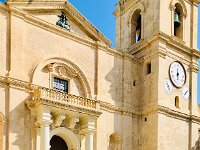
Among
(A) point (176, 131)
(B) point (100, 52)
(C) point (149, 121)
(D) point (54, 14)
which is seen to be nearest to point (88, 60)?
(B) point (100, 52)

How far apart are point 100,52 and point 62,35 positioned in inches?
114

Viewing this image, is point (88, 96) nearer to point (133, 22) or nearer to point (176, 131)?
point (176, 131)

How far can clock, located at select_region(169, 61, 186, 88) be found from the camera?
27031mm

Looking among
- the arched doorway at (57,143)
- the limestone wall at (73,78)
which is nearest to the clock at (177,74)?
the limestone wall at (73,78)

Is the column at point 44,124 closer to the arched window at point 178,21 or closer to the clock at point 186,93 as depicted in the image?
the clock at point 186,93

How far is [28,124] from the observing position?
21.1 meters

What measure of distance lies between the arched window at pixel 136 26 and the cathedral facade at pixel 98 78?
0.23 feet

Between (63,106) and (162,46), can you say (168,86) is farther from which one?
(63,106)

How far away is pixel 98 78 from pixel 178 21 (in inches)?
307

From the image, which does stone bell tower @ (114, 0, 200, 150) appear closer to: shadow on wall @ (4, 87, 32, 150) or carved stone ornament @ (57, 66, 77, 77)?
carved stone ornament @ (57, 66, 77, 77)

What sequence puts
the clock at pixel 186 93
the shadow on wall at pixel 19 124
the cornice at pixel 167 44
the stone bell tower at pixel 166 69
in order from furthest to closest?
the clock at pixel 186 93, the cornice at pixel 167 44, the stone bell tower at pixel 166 69, the shadow on wall at pixel 19 124

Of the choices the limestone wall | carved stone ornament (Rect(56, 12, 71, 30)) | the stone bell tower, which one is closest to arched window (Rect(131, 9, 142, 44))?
the stone bell tower

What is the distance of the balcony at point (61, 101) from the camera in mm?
20816

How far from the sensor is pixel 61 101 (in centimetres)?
2134
